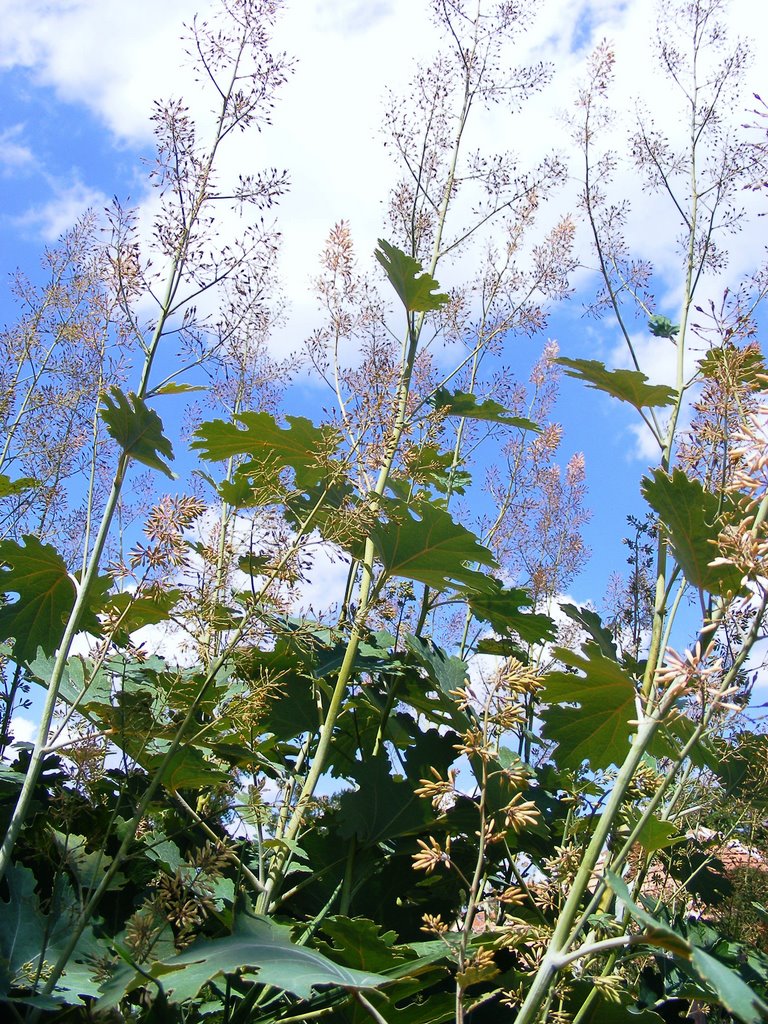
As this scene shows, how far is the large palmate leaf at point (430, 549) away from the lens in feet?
7.76

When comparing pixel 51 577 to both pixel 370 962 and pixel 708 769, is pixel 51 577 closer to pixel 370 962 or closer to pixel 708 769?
pixel 370 962

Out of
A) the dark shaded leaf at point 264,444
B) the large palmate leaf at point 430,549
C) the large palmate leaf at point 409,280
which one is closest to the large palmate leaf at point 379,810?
the large palmate leaf at point 430,549

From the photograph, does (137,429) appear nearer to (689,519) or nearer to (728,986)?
A: (689,519)

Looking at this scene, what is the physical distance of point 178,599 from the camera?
6.34 feet

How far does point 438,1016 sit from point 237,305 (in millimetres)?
1709

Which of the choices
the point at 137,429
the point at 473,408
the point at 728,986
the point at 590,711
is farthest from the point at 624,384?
the point at 728,986

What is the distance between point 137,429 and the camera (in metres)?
1.89

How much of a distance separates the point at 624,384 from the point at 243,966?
1.88m

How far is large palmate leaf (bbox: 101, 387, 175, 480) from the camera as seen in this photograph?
6.08 ft

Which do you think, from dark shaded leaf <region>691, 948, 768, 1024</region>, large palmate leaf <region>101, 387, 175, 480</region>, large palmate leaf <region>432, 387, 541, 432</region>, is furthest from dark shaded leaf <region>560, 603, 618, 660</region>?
dark shaded leaf <region>691, 948, 768, 1024</region>

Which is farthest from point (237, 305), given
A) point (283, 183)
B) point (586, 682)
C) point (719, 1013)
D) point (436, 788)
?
point (719, 1013)

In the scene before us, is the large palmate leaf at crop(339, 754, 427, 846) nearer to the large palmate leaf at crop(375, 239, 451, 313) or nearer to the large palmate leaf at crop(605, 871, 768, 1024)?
the large palmate leaf at crop(605, 871, 768, 1024)

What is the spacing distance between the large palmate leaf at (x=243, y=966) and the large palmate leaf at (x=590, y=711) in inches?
33.8

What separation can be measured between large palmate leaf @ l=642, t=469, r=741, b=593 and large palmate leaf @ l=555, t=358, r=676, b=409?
2.47 feet
